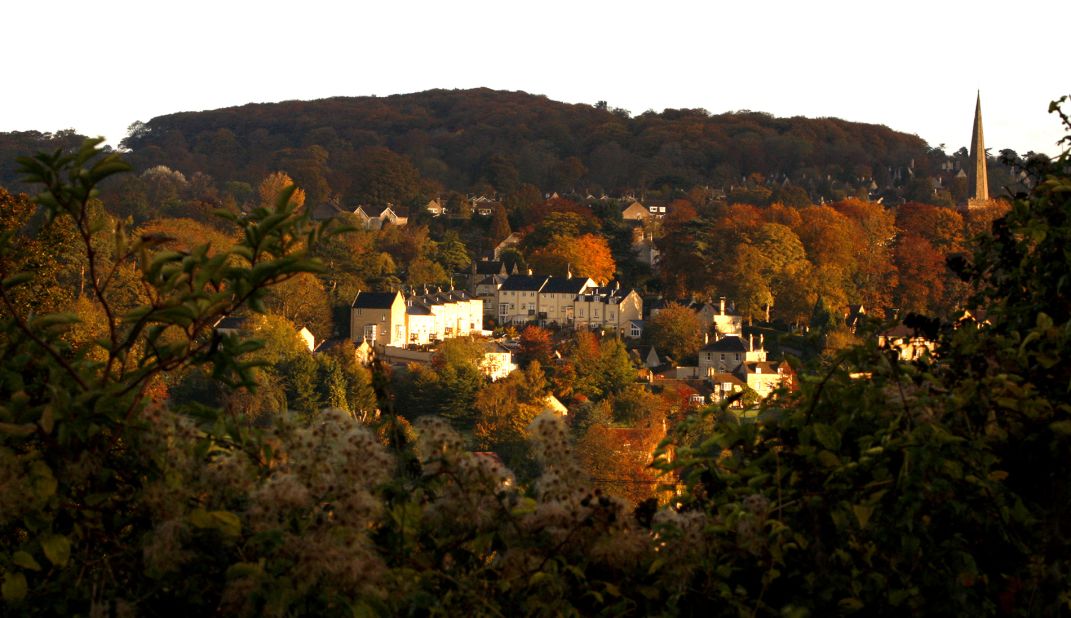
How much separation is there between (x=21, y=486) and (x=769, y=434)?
60.2 inches

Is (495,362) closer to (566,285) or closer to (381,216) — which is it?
(566,285)

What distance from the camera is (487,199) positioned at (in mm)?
104500

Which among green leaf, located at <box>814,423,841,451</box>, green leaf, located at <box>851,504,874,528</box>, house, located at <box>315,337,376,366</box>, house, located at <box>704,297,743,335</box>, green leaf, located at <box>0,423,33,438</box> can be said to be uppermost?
green leaf, located at <box>0,423,33,438</box>


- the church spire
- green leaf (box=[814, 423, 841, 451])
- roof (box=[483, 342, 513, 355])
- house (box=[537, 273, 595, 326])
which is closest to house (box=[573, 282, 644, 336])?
house (box=[537, 273, 595, 326])

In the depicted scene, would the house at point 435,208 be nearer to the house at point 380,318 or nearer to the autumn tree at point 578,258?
the autumn tree at point 578,258

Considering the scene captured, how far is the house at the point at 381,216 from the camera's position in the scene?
288 ft

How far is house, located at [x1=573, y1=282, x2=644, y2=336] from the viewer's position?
208 feet

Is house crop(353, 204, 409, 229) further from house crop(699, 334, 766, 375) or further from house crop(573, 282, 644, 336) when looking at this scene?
house crop(699, 334, 766, 375)

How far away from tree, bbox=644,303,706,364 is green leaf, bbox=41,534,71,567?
54.1 metres

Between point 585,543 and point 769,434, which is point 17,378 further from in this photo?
point 769,434

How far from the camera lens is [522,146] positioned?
133 metres

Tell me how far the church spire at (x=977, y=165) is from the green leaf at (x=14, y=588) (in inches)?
4167

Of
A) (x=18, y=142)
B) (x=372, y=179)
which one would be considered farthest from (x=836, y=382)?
(x=18, y=142)

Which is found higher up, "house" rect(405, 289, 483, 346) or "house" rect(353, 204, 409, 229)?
"house" rect(353, 204, 409, 229)
